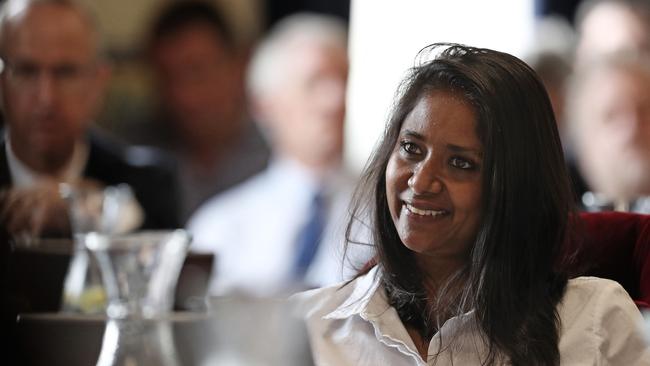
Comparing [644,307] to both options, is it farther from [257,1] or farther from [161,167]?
[257,1]

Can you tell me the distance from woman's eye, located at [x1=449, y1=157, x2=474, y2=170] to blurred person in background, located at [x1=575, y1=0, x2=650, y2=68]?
7.23 ft

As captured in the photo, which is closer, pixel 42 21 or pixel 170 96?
pixel 42 21

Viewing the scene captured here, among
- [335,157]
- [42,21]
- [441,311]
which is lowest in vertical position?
[335,157]

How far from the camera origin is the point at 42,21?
2.43m

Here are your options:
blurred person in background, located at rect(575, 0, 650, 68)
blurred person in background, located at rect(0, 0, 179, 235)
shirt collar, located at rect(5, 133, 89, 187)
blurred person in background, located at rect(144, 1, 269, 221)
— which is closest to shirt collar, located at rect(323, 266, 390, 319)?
blurred person in background, located at rect(0, 0, 179, 235)

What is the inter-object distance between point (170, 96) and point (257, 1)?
83cm

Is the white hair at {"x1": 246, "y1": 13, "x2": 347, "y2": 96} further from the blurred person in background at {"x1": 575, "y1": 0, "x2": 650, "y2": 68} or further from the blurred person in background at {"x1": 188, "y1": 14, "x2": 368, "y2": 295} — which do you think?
the blurred person in background at {"x1": 575, "y1": 0, "x2": 650, "y2": 68}

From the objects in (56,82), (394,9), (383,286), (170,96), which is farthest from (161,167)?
(394,9)

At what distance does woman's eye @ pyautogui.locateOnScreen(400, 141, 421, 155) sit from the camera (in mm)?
1308

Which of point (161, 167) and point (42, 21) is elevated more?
point (42, 21)

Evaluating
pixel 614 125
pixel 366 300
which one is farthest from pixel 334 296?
pixel 614 125

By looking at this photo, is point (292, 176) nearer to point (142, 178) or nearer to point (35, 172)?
point (142, 178)

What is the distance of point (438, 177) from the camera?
128 centimetres

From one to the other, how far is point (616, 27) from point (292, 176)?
2.93 feet
